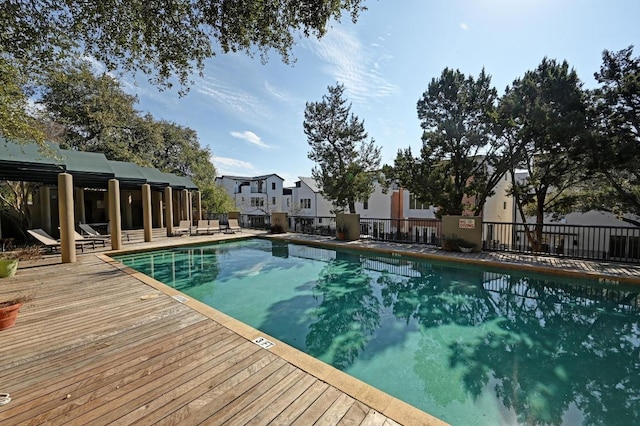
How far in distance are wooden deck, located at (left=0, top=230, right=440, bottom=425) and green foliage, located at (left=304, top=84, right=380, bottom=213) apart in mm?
10660

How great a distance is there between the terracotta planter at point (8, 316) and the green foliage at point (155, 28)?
4.05 m

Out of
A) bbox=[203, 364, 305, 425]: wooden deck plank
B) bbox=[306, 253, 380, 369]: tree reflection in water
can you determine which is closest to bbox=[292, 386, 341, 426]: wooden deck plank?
bbox=[203, 364, 305, 425]: wooden deck plank

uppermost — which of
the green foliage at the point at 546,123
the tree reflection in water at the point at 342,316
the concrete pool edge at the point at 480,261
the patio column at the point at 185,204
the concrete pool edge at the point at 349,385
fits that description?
the green foliage at the point at 546,123

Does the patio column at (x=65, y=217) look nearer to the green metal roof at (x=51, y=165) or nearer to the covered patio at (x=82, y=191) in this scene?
the covered patio at (x=82, y=191)

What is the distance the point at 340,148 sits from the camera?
14.1 m

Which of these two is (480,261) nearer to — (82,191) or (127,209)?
(82,191)

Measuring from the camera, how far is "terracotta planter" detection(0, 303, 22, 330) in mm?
3186

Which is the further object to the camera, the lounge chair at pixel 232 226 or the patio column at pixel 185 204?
the patio column at pixel 185 204

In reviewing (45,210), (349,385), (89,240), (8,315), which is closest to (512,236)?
(349,385)

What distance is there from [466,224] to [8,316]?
10521mm

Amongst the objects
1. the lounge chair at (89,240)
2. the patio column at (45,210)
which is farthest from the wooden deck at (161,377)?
the patio column at (45,210)

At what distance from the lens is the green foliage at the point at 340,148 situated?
13625mm

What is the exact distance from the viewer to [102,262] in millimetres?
7266

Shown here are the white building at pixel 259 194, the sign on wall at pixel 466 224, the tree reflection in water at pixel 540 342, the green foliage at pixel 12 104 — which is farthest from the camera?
the white building at pixel 259 194
